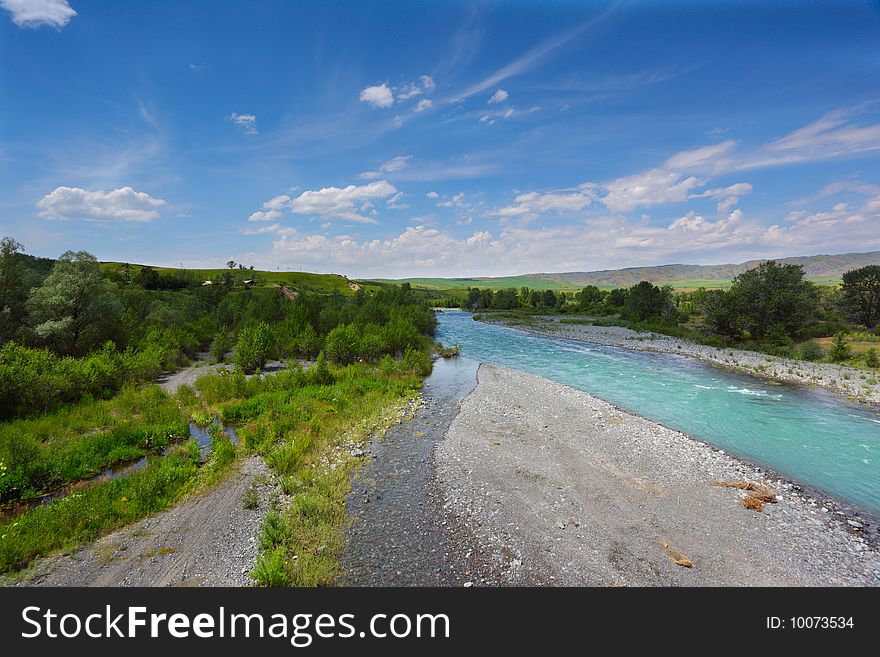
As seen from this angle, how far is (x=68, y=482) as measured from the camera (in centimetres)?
1245

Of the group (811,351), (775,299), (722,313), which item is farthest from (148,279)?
(811,351)

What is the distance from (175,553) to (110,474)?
280 inches

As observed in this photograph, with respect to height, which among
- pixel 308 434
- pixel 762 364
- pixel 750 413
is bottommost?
pixel 750 413

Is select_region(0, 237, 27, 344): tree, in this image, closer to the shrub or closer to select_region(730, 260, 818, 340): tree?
the shrub

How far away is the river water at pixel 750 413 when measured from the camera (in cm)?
1473

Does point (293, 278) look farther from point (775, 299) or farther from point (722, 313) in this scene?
point (775, 299)

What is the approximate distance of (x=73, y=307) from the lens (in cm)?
2642

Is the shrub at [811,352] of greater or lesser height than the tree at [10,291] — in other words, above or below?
below

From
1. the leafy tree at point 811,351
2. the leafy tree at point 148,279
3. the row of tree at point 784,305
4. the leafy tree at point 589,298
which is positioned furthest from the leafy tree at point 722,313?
the leafy tree at point 148,279

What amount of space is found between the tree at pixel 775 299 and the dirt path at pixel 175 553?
59.8m

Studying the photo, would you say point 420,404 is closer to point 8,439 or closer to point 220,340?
point 8,439

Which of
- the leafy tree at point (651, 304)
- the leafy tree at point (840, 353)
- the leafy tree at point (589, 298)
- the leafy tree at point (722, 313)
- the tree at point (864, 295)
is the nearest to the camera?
the leafy tree at point (840, 353)

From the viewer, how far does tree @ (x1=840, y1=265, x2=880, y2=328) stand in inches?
1978

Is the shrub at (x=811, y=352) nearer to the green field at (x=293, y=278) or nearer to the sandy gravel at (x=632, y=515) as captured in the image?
the sandy gravel at (x=632, y=515)
